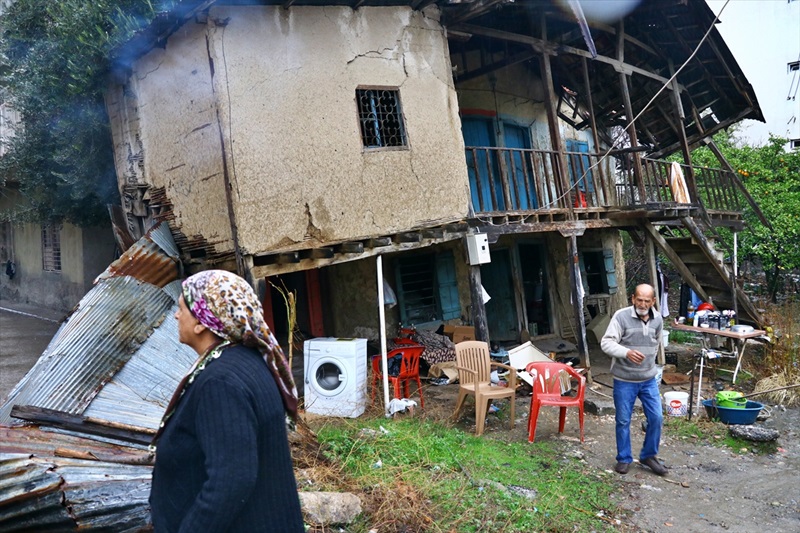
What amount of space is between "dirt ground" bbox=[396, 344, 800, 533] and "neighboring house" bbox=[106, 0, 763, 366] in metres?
1.53

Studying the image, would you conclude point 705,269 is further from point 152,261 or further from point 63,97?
point 63,97

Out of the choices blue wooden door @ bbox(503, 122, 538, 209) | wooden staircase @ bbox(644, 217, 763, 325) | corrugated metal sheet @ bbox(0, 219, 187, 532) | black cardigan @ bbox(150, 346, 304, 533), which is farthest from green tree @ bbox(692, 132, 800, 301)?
black cardigan @ bbox(150, 346, 304, 533)

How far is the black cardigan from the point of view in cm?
171

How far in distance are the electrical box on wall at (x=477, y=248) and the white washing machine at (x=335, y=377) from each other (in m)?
2.21

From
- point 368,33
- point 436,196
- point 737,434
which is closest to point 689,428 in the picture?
point 737,434

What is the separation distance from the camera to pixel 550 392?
700 cm

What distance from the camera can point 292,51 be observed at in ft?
22.0

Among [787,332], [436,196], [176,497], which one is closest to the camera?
[176,497]

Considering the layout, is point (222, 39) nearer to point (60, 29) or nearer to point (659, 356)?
point (60, 29)

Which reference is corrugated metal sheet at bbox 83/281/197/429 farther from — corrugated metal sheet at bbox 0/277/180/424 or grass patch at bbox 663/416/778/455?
grass patch at bbox 663/416/778/455

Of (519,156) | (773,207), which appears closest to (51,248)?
(519,156)

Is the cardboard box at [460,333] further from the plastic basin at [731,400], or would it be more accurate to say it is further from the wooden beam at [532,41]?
the wooden beam at [532,41]

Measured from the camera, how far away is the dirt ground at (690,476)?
501 cm

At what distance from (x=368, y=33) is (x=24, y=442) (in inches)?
227
